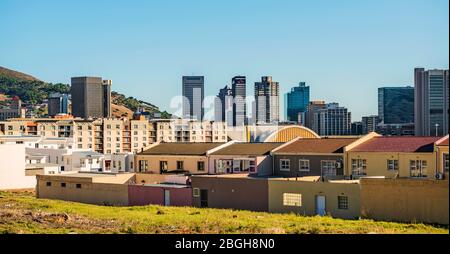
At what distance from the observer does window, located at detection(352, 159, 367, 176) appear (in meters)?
34.8

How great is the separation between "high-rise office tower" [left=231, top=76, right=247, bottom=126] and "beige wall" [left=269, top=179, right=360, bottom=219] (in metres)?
65.3

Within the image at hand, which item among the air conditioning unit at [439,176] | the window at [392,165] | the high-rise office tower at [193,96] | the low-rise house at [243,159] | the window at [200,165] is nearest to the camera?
the air conditioning unit at [439,176]

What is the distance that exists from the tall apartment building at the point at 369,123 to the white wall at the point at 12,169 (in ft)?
185

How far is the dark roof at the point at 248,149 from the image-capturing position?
40.3 metres

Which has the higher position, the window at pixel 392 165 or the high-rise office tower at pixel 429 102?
the high-rise office tower at pixel 429 102

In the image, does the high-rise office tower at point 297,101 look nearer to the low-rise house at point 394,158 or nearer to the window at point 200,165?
the window at point 200,165

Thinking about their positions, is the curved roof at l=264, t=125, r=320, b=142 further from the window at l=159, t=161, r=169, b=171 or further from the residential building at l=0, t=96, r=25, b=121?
the residential building at l=0, t=96, r=25, b=121

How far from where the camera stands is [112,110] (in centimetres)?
15350

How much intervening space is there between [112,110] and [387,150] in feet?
408

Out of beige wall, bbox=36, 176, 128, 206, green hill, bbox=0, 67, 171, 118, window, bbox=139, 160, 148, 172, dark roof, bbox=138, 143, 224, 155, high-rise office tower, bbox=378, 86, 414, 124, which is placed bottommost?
beige wall, bbox=36, 176, 128, 206

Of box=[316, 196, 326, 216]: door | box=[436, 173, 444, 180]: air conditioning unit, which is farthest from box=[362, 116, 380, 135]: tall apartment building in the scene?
box=[316, 196, 326, 216]: door

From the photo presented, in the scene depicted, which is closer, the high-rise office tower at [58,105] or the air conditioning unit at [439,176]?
the air conditioning unit at [439,176]

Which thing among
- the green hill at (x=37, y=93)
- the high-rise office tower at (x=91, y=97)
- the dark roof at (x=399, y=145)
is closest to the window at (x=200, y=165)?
the dark roof at (x=399, y=145)

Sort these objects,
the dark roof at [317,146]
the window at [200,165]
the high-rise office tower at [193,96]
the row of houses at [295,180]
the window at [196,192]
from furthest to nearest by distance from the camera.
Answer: the high-rise office tower at [193,96] → the window at [200,165] → the dark roof at [317,146] → the window at [196,192] → the row of houses at [295,180]
